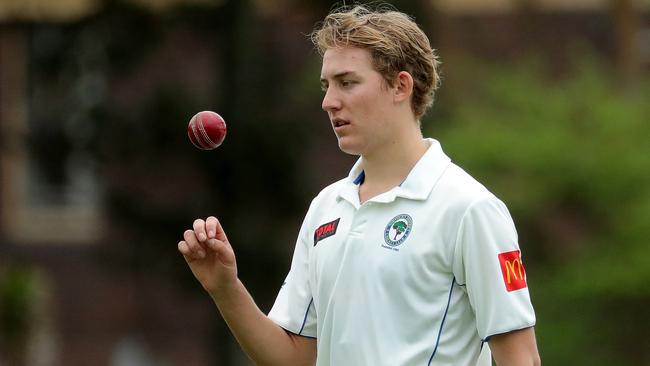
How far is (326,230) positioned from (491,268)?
61cm

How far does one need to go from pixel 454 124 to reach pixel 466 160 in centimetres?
97

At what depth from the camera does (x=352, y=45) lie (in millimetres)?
4590

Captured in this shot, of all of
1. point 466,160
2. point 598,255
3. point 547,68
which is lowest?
point 598,255

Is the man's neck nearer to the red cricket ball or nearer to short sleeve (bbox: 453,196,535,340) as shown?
short sleeve (bbox: 453,196,535,340)

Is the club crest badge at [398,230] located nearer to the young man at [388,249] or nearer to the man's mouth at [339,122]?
the young man at [388,249]

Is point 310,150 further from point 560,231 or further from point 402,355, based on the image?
point 402,355

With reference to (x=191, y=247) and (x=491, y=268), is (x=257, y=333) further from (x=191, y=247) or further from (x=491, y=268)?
(x=491, y=268)

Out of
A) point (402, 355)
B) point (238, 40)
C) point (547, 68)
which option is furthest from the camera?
point (547, 68)

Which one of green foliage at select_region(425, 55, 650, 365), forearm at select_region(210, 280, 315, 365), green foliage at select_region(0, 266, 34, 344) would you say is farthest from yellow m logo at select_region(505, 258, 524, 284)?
green foliage at select_region(0, 266, 34, 344)

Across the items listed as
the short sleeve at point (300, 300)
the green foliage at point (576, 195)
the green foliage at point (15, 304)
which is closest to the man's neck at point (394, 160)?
the short sleeve at point (300, 300)

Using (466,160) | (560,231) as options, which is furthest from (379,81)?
(560,231)

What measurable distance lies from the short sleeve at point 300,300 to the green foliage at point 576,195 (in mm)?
16371

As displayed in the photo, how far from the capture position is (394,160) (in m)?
4.66

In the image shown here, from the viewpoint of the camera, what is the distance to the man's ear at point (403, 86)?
4.60 meters
